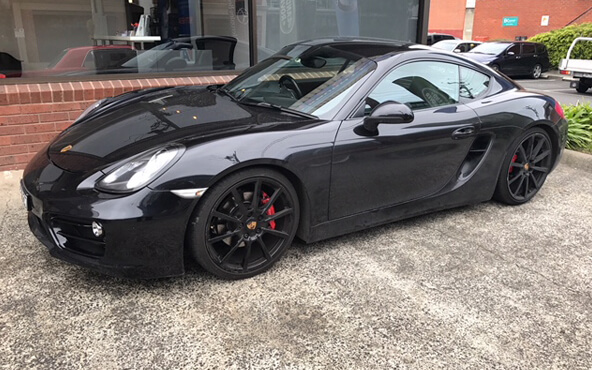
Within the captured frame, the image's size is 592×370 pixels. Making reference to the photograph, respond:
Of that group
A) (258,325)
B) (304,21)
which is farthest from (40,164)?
(304,21)

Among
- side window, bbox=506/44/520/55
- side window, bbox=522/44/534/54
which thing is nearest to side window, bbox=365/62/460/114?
side window, bbox=506/44/520/55

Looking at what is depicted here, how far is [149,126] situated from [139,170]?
1.76 ft

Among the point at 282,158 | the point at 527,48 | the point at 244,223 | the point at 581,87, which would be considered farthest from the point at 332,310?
the point at 527,48

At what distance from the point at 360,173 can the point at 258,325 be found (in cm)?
119

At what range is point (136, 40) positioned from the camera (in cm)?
647

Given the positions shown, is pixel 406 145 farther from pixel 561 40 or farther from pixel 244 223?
pixel 561 40

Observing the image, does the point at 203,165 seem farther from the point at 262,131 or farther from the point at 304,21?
the point at 304,21

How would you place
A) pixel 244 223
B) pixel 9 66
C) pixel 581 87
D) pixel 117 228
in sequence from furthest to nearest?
1. pixel 581 87
2. pixel 9 66
3. pixel 244 223
4. pixel 117 228

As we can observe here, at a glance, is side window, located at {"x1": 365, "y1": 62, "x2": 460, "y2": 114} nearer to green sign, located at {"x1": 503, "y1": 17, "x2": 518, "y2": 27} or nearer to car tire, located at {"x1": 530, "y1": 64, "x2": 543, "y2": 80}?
car tire, located at {"x1": 530, "y1": 64, "x2": 543, "y2": 80}

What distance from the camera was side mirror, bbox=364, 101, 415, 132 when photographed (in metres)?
3.05

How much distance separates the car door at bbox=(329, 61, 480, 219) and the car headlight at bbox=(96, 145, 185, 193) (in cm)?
101

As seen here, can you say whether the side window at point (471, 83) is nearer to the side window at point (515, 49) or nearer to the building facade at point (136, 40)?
the building facade at point (136, 40)

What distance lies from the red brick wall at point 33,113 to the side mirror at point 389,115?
341 cm

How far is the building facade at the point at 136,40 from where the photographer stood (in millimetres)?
5020
